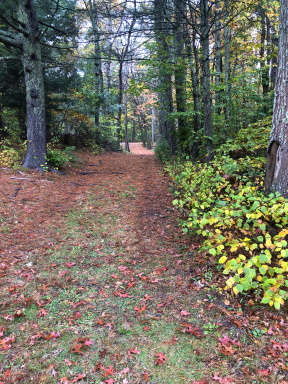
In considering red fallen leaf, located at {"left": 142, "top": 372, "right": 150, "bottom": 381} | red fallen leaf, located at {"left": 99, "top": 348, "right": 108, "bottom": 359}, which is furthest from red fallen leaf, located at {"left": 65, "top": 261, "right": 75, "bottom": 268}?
red fallen leaf, located at {"left": 142, "top": 372, "right": 150, "bottom": 381}

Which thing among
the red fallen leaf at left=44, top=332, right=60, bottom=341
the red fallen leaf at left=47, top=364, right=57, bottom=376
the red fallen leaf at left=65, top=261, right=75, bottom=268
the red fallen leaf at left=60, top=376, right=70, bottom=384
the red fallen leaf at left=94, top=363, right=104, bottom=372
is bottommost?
the red fallen leaf at left=94, top=363, right=104, bottom=372

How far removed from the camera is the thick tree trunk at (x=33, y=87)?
25.3 ft

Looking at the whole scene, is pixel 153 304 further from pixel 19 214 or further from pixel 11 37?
pixel 11 37

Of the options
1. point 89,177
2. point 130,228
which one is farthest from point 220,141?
point 130,228

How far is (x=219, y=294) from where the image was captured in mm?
3074

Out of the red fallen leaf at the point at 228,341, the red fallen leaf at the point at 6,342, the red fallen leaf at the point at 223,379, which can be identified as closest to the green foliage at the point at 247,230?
the red fallen leaf at the point at 228,341

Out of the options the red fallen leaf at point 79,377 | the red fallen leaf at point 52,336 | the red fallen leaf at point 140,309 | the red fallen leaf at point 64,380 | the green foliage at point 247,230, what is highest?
the green foliage at point 247,230

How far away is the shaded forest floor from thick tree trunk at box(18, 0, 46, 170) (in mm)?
3450

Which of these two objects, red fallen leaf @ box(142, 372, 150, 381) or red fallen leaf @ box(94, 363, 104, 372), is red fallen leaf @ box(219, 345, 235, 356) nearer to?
red fallen leaf @ box(142, 372, 150, 381)

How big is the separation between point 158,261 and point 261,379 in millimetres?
1993

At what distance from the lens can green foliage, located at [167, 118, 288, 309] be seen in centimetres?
261

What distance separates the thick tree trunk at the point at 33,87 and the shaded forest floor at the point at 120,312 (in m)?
3.45

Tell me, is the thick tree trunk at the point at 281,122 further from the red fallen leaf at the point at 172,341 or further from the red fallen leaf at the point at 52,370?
the red fallen leaf at the point at 52,370

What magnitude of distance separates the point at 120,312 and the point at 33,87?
25.7 feet
